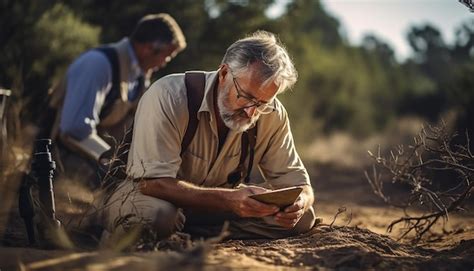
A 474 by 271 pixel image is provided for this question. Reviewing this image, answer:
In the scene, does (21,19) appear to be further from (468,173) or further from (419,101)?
(419,101)

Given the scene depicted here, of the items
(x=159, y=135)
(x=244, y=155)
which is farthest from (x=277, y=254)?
(x=159, y=135)

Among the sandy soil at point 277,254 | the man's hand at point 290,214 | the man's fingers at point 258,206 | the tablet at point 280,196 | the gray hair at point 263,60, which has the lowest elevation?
the sandy soil at point 277,254

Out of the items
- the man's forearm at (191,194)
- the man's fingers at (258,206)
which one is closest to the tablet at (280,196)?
the man's fingers at (258,206)

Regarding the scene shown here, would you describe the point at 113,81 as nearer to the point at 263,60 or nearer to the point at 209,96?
the point at 209,96

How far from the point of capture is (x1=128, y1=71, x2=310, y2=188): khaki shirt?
165 inches

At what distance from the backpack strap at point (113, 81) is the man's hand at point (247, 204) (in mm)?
2944

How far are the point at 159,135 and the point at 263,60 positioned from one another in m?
0.80

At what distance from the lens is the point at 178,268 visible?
9.77 feet

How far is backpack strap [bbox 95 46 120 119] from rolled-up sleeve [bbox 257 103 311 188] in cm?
243

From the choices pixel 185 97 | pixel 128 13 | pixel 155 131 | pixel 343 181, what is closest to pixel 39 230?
pixel 155 131

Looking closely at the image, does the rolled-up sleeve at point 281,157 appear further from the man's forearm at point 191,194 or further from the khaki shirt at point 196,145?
the man's forearm at point 191,194

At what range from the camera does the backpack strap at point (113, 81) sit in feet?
21.9

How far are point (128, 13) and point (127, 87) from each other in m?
4.27

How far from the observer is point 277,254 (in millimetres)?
3986
